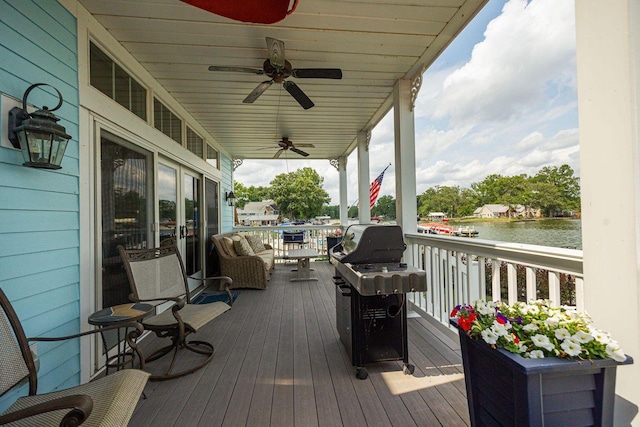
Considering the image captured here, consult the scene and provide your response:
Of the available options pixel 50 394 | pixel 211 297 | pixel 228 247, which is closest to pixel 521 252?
pixel 50 394

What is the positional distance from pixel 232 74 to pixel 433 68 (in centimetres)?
220

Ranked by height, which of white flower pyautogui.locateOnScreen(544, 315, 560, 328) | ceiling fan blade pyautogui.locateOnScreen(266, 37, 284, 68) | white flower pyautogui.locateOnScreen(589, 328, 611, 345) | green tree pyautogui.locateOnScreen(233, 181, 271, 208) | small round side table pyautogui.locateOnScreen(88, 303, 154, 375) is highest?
green tree pyautogui.locateOnScreen(233, 181, 271, 208)

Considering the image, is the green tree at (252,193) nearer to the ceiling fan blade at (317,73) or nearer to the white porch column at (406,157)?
the white porch column at (406,157)

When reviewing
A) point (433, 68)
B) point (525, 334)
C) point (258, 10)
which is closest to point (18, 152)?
point (258, 10)

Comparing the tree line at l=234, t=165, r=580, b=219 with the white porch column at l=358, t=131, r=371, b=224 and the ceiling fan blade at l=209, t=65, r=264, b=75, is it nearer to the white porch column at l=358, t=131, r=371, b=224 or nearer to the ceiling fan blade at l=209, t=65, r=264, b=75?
the white porch column at l=358, t=131, r=371, b=224

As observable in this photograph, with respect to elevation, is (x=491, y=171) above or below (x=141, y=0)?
below

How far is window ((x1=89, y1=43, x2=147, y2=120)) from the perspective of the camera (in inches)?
88.2

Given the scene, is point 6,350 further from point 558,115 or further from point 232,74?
point 558,115

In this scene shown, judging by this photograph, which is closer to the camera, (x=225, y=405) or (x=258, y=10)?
(x=258, y=10)

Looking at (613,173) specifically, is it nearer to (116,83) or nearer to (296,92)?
(296,92)

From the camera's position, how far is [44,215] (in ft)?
5.63

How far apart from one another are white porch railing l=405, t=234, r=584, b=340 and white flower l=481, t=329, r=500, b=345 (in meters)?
0.73

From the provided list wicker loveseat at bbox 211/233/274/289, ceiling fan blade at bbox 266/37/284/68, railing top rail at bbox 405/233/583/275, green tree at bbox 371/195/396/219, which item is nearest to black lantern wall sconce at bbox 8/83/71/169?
ceiling fan blade at bbox 266/37/284/68

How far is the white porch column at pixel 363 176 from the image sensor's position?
529 centimetres
